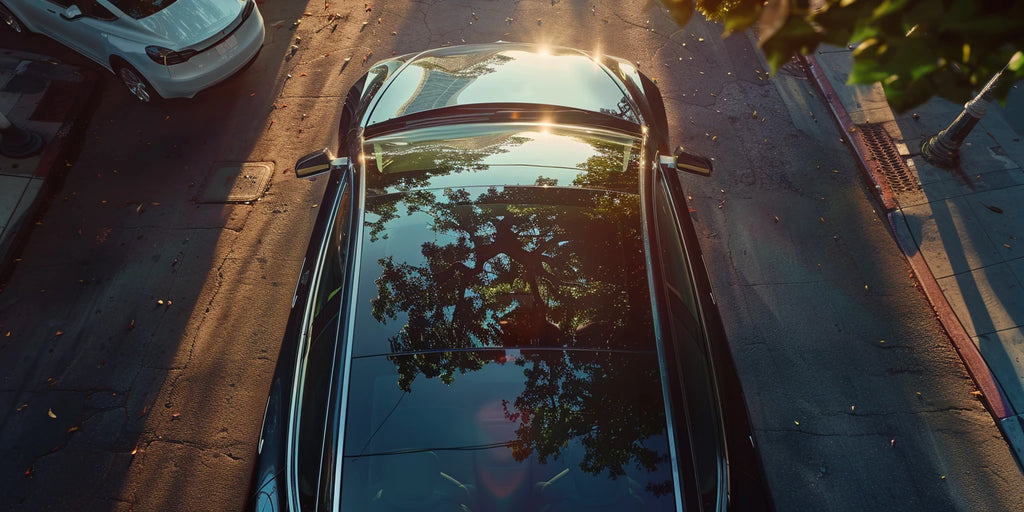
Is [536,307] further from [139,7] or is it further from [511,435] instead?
[139,7]

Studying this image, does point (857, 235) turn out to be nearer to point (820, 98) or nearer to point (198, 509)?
point (820, 98)

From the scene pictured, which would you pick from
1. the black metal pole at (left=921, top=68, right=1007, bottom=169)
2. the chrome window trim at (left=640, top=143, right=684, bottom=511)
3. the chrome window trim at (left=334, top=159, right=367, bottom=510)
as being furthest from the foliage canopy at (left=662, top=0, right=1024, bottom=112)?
the black metal pole at (left=921, top=68, right=1007, bottom=169)

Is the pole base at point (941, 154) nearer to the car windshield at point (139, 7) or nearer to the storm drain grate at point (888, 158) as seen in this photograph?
the storm drain grate at point (888, 158)

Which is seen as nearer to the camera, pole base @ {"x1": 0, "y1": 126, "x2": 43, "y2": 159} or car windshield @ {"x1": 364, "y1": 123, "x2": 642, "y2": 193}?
car windshield @ {"x1": 364, "y1": 123, "x2": 642, "y2": 193}

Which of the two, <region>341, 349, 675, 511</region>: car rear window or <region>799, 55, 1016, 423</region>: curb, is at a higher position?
<region>341, 349, 675, 511</region>: car rear window

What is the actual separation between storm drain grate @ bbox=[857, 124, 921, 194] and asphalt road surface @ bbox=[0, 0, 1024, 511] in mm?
303

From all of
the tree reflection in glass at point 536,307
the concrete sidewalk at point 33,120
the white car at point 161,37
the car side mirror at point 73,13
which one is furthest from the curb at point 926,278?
the car side mirror at point 73,13

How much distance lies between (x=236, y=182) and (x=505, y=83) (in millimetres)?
3173

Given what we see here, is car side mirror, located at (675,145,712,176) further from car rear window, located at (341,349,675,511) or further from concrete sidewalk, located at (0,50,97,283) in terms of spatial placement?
concrete sidewalk, located at (0,50,97,283)

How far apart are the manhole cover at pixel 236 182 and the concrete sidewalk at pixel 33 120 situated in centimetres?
161

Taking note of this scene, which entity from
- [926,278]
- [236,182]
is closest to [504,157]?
[236,182]

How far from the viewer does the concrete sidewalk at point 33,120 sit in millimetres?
5852

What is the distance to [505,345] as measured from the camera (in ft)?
9.75

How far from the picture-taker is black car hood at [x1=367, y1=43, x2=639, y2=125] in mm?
4609
